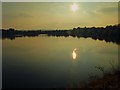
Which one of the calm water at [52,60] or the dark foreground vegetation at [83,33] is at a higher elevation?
the dark foreground vegetation at [83,33]

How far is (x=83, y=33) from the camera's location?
2400 mm

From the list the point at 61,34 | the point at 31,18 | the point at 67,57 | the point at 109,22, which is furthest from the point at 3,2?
the point at 109,22

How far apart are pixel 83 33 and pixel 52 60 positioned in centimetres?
35

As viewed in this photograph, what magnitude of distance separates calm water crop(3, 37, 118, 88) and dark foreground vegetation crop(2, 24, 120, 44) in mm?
39

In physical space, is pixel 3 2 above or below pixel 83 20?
above

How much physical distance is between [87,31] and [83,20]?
96mm

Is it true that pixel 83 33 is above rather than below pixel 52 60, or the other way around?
above

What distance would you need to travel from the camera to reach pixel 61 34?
7.89ft

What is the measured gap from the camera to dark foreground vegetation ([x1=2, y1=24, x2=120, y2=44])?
241cm

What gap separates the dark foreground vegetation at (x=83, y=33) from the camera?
241 cm

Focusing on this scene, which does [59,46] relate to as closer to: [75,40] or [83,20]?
[75,40]

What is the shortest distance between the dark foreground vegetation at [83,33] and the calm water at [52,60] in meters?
0.04

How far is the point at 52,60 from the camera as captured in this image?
2.48 m

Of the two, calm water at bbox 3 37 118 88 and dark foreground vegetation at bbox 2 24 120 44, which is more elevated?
dark foreground vegetation at bbox 2 24 120 44
